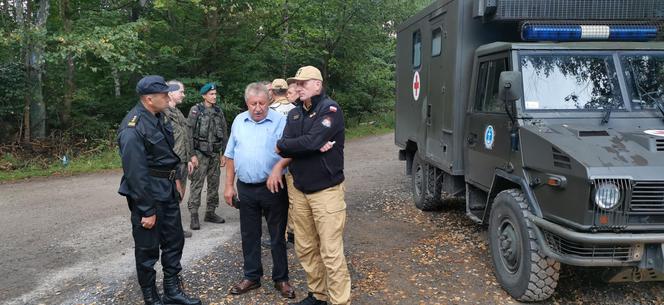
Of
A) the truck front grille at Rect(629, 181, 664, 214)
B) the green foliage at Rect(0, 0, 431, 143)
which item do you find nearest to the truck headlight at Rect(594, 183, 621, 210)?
the truck front grille at Rect(629, 181, 664, 214)

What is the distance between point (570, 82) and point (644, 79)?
2.09 feet

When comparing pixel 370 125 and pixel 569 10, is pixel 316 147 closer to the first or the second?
pixel 569 10

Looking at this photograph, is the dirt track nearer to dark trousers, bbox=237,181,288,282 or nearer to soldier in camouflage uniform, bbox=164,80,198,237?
dark trousers, bbox=237,181,288,282

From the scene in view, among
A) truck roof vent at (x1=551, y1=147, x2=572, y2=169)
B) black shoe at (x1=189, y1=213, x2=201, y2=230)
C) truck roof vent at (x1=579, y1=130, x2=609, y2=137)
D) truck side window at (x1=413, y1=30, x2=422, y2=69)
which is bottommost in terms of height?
black shoe at (x1=189, y1=213, x2=201, y2=230)

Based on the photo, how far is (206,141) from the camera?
6.20m

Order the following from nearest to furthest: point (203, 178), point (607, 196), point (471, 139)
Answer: point (607, 196)
point (471, 139)
point (203, 178)

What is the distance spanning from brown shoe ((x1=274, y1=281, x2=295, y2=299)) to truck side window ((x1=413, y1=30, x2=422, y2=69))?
3.95m

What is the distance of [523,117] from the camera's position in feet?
14.0

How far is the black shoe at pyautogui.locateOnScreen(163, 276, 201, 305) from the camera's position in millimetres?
4086

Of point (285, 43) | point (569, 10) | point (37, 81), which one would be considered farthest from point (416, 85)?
point (37, 81)

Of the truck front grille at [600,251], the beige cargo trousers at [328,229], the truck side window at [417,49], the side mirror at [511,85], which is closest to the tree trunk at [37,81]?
the truck side window at [417,49]

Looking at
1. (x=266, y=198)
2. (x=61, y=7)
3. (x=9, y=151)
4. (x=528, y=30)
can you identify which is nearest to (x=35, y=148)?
(x=9, y=151)

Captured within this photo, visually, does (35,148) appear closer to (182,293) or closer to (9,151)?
(9,151)

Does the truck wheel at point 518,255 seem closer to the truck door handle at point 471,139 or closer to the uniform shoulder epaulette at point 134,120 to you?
the truck door handle at point 471,139
